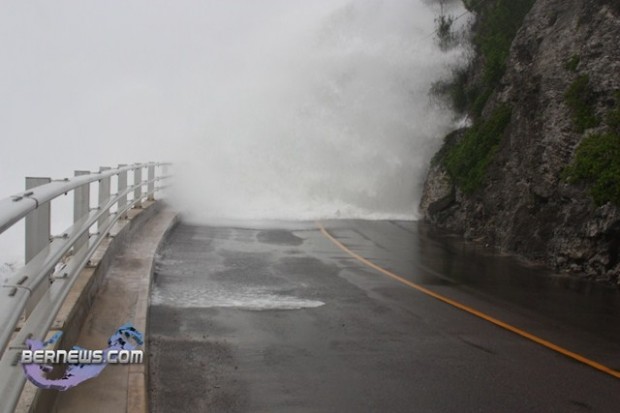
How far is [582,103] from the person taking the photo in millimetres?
13648

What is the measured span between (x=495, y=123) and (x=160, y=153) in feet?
50.4

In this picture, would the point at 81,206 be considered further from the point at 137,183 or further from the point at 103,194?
the point at 137,183

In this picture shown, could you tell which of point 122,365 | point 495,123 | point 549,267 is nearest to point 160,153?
point 495,123

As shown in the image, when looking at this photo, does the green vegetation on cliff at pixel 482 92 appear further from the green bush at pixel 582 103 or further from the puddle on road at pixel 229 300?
the puddle on road at pixel 229 300

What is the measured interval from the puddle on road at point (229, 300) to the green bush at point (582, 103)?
7.34 m

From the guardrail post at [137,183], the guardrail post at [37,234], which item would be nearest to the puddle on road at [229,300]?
the guardrail post at [37,234]

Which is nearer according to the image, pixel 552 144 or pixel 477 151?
pixel 552 144

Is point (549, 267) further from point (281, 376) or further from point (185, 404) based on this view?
point (185, 404)

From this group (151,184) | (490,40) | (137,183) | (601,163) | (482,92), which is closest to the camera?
(601,163)

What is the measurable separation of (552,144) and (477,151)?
12.4 feet

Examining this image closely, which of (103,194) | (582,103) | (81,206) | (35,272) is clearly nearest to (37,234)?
(35,272)

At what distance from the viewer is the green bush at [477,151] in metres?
17.3

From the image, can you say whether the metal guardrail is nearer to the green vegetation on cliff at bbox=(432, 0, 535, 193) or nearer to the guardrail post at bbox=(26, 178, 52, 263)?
the guardrail post at bbox=(26, 178, 52, 263)

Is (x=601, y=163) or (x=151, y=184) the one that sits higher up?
(x=601, y=163)
